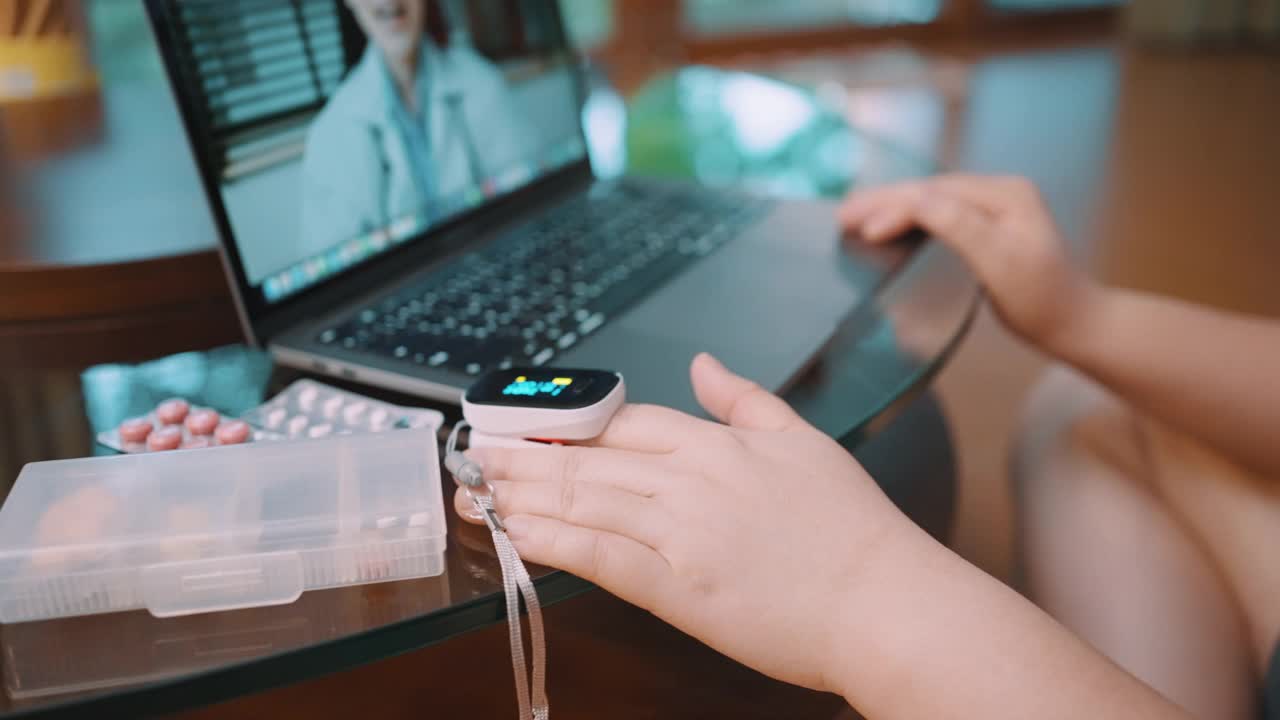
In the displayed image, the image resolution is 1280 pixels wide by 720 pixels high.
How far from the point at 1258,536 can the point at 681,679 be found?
1.42 ft

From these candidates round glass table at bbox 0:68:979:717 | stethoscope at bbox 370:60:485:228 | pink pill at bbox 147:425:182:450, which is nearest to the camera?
round glass table at bbox 0:68:979:717

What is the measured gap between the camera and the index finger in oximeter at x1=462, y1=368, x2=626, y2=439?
512mm

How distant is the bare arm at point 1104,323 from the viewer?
2.53 ft

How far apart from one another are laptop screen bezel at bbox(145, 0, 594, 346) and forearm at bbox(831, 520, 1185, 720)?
39cm

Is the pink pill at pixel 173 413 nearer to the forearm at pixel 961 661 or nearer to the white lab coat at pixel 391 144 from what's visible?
the white lab coat at pixel 391 144

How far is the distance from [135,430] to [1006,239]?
2.02 ft

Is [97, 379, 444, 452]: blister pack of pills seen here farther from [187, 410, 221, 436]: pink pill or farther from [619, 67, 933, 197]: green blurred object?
[619, 67, 933, 197]: green blurred object


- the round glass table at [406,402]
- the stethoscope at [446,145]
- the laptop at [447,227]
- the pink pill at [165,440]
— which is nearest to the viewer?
the round glass table at [406,402]

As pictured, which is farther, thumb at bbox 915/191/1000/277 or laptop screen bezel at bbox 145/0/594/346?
thumb at bbox 915/191/1000/277

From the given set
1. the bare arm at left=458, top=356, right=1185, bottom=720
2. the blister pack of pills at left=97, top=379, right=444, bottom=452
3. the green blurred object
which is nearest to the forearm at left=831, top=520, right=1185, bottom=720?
the bare arm at left=458, top=356, right=1185, bottom=720

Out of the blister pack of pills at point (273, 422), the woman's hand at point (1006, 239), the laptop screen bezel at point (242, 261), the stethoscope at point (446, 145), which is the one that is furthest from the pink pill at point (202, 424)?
the woman's hand at point (1006, 239)

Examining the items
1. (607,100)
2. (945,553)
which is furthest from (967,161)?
(945,553)

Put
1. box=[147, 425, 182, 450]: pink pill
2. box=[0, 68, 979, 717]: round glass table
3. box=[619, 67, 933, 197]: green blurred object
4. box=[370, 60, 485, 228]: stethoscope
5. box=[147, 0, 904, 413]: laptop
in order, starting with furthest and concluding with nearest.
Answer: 1. box=[619, 67, 933, 197]: green blurred object
2. box=[370, 60, 485, 228]: stethoscope
3. box=[147, 0, 904, 413]: laptop
4. box=[147, 425, 182, 450]: pink pill
5. box=[0, 68, 979, 717]: round glass table

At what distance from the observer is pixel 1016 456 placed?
3.04 feet
